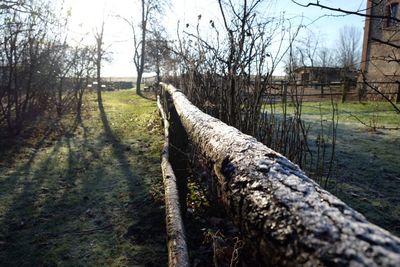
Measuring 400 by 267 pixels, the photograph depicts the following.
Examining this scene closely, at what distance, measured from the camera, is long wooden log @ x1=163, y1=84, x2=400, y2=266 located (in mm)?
1075

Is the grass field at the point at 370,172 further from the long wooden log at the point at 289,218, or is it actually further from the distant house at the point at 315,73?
the long wooden log at the point at 289,218

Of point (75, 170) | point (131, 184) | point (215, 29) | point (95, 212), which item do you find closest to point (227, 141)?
point (95, 212)

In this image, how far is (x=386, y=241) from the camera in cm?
106

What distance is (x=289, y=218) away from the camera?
4.49 feet

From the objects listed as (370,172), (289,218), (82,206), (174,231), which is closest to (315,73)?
(370,172)

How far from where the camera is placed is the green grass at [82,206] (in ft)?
9.55

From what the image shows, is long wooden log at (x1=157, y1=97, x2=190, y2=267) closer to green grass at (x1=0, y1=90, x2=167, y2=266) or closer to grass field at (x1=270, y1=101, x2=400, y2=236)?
green grass at (x1=0, y1=90, x2=167, y2=266)

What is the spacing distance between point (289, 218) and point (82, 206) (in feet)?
10.5

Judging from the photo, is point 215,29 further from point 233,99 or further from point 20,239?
point 20,239

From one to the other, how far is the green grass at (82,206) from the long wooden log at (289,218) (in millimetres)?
1227

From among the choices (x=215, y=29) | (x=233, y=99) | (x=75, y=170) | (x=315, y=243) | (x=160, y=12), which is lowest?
(x=75, y=170)

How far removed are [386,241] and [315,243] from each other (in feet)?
0.73

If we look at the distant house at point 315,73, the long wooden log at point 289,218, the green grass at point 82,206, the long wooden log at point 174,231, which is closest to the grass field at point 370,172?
the distant house at point 315,73

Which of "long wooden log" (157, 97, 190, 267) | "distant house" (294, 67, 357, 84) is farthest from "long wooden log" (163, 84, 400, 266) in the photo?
"distant house" (294, 67, 357, 84)
